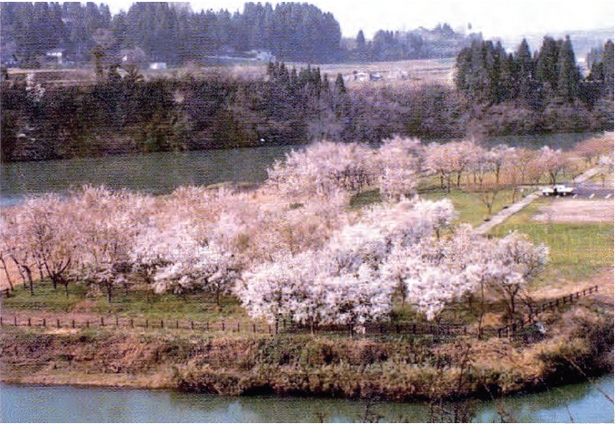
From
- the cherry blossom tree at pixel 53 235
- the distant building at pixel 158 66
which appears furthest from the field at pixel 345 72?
the cherry blossom tree at pixel 53 235

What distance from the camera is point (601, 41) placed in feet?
14.8

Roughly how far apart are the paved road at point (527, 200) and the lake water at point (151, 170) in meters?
0.22

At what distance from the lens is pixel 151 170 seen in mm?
5012

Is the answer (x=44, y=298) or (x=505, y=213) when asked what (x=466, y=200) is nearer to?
(x=505, y=213)

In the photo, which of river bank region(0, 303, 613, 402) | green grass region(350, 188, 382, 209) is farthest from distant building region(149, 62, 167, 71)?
river bank region(0, 303, 613, 402)

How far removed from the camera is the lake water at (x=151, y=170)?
4.95 meters

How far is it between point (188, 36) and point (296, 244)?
4.56 ft

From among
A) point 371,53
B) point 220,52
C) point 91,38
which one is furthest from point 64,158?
point 371,53

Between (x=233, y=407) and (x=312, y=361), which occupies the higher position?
(x=312, y=361)

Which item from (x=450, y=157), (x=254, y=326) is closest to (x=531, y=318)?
(x=450, y=157)

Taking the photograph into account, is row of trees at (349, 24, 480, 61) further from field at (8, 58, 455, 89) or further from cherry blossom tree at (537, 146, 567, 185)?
cherry blossom tree at (537, 146, 567, 185)

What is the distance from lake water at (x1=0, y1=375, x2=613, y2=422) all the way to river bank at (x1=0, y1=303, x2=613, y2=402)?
2.7 inches

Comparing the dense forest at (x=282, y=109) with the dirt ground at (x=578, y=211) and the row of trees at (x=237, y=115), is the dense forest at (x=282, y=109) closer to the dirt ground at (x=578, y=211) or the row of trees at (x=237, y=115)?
the row of trees at (x=237, y=115)

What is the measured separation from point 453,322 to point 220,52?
2.14 m
